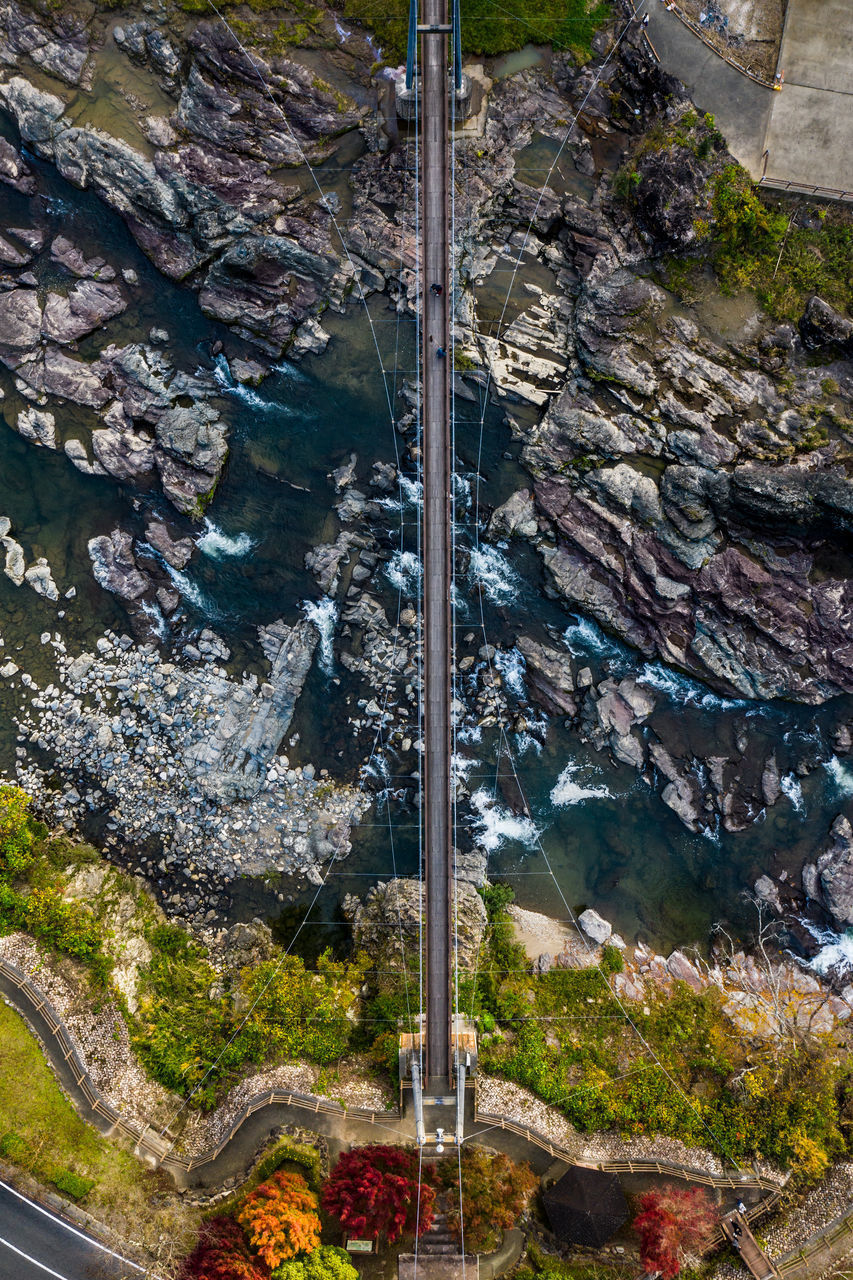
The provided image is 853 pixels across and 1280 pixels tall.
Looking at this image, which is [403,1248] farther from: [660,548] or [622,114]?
[622,114]

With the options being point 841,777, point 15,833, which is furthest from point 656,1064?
point 15,833

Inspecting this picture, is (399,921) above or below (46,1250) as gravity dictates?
above

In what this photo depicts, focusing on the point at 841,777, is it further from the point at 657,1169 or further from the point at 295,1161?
the point at 295,1161

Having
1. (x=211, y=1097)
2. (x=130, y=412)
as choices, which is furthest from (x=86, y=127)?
(x=211, y=1097)

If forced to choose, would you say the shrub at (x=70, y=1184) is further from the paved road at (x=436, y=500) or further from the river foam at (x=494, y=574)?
the river foam at (x=494, y=574)

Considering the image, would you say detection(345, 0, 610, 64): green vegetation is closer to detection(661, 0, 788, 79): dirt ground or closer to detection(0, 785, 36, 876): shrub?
detection(661, 0, 788, 79): dirt ground

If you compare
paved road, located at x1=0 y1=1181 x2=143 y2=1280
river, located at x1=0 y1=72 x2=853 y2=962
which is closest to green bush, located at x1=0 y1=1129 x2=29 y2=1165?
paved road, located at x1=0 y1=1181 x2=143 y2=1280
